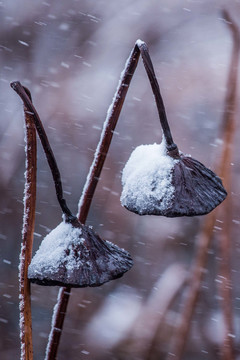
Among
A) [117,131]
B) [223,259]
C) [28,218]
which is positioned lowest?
[223,259]

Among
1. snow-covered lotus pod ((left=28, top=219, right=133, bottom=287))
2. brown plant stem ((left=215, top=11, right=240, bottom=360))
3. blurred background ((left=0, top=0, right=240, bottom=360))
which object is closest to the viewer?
snow-covered lotus pod ((left=28, top=219, right=133, bottom=287))

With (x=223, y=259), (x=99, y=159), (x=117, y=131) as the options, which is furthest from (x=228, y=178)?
(x=99, y=159)

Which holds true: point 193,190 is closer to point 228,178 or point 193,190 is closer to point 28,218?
point 28,218

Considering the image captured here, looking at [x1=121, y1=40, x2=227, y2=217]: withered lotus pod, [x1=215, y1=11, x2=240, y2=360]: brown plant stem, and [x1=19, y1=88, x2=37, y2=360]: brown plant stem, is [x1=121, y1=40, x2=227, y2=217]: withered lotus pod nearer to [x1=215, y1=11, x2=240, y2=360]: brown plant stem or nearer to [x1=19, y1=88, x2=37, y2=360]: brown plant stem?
[x1=19, y1=88, x2=37, y2=360]: brown plant stem

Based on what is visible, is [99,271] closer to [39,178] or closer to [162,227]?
[162,227]

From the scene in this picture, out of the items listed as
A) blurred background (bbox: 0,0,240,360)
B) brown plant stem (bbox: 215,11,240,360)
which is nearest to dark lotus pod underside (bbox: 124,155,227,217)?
brown plant stem (bbox: 215,11,240,360)

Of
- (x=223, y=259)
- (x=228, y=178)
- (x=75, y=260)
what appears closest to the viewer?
(x=75, y=260)

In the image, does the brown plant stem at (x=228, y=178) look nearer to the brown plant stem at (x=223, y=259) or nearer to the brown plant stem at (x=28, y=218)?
the brown plant stem at (x=223, y=259)
